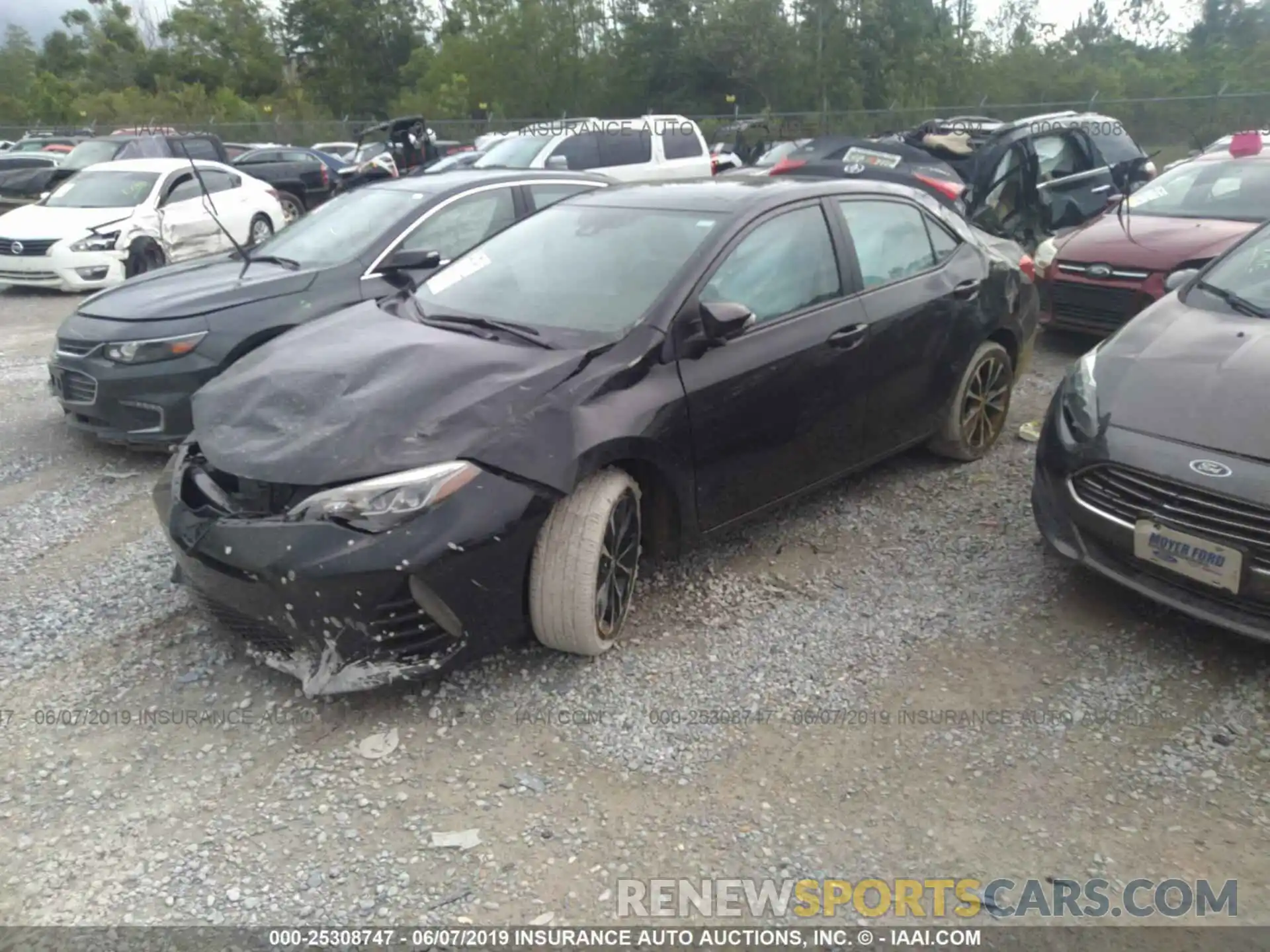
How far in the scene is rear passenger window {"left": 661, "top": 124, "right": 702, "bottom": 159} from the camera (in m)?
13.8

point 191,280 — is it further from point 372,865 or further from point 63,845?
point 372,865

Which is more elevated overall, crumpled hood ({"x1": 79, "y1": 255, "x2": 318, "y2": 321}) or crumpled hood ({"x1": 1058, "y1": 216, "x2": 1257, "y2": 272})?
crumpled hood ({"x1": 79, "y1": 255, "x2": 318, "y2": 321})

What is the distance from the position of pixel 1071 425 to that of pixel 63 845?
3692mm

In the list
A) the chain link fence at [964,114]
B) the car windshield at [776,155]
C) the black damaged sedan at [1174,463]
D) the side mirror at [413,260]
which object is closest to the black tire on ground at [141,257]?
the side mirror at [413,260]

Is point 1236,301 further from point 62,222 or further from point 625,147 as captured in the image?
point 62,222

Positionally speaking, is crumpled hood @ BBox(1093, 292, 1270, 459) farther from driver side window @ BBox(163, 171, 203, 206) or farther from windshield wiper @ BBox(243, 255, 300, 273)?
driver side window @ BBox(163, 171, 203, 206)

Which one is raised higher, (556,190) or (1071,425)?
(556,190)

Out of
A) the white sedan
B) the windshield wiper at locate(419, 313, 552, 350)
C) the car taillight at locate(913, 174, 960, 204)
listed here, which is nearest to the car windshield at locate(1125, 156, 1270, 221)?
the car taillight at locate(913, 174, 960, 204)

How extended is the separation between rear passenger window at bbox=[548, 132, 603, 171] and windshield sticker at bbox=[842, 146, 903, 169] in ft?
12.0

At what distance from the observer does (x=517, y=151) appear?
42.9 ft

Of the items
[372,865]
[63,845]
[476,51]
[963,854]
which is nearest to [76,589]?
[63,845]

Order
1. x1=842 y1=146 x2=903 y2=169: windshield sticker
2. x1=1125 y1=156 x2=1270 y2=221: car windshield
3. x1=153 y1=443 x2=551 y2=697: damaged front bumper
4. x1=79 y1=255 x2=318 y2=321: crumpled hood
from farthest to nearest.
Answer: x1=842 y1=146 x2=903 y2=169: windshield sticker < x1=1125 y1=156 x2=1270 y2=221: car windshield < x1=79 y1=255 x2=318 y2=321: crumpled hood < x1=153 y1=443 x2=551 y2=697: damaged front bumper

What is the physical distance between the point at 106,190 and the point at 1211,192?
11147 millimetres

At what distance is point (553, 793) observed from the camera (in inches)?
118
